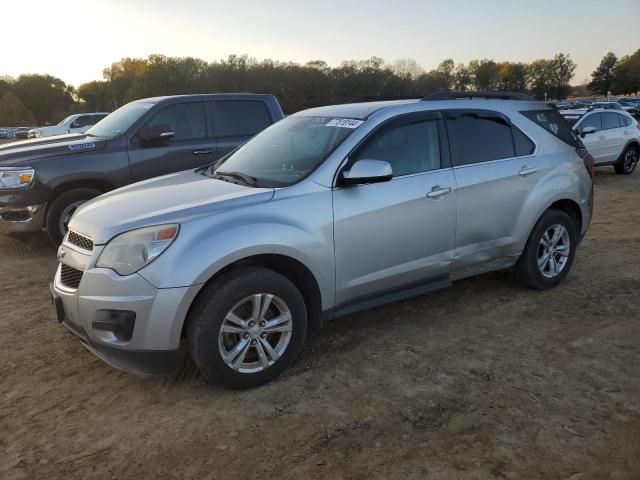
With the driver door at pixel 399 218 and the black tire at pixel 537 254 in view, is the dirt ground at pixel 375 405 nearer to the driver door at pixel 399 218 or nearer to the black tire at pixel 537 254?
the black tire at pixel 537 254

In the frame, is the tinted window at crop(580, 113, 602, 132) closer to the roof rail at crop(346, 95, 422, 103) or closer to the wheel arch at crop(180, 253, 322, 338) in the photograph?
the roof rail at crop(346, 95, 422, 103)

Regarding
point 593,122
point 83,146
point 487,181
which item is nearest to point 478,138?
point 487,181

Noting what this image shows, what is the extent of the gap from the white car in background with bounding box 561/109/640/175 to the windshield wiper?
439 inches

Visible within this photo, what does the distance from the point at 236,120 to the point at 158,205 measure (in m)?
4.54

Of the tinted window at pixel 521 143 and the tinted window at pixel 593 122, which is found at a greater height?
the tinted window at pixel 521 143

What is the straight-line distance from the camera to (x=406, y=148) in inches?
161

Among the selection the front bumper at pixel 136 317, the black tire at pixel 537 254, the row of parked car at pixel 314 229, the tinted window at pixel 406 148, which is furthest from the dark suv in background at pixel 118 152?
the black tire at pixel 537 254

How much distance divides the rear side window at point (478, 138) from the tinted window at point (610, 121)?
10211mm

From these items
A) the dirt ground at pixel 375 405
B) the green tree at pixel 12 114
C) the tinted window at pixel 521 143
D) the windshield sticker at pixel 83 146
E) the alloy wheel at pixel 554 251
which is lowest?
the dirt ground at pixel 375 405

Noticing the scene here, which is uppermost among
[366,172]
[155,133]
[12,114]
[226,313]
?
[12,114]

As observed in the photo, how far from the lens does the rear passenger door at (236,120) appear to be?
7.59 metres

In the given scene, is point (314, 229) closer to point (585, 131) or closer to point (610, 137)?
point (585, 131)

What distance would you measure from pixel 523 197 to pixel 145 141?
4.73 meters

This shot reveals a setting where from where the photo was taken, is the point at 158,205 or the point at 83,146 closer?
the point at 158,205
